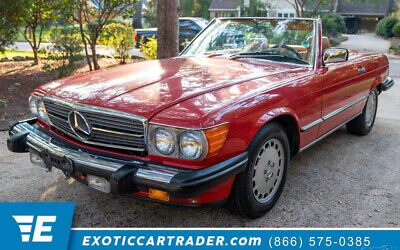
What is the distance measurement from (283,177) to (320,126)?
806 millimetres

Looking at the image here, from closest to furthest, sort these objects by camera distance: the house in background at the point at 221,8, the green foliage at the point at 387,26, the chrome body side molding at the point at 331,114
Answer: the chrome body side molding at the point at 331,114, the green foliage at the point at 387,26, the house in background at the point at 221,8

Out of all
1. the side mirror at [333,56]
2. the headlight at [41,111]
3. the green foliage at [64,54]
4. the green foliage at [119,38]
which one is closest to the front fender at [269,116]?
the side mirror at [333,56]

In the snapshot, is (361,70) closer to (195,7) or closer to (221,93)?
(221,93)

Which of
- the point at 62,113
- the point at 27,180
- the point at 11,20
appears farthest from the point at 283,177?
the point at 11,20

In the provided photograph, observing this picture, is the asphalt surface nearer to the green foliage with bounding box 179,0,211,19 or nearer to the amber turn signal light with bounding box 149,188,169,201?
the amber turn signal light with bounding box 149,188,169,201

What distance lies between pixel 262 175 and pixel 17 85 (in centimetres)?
647

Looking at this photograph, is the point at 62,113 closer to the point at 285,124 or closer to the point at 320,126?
the point at 285,124

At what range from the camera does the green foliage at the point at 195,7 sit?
38.2m

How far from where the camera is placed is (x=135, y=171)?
240 centimetres

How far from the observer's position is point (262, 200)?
3.09m

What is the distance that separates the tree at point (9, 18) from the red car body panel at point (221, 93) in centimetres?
416

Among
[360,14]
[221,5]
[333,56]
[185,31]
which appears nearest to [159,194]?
[333,56]

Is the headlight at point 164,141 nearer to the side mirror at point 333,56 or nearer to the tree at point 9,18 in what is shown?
the side mirror at point 333,56

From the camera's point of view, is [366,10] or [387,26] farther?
[366,10]
